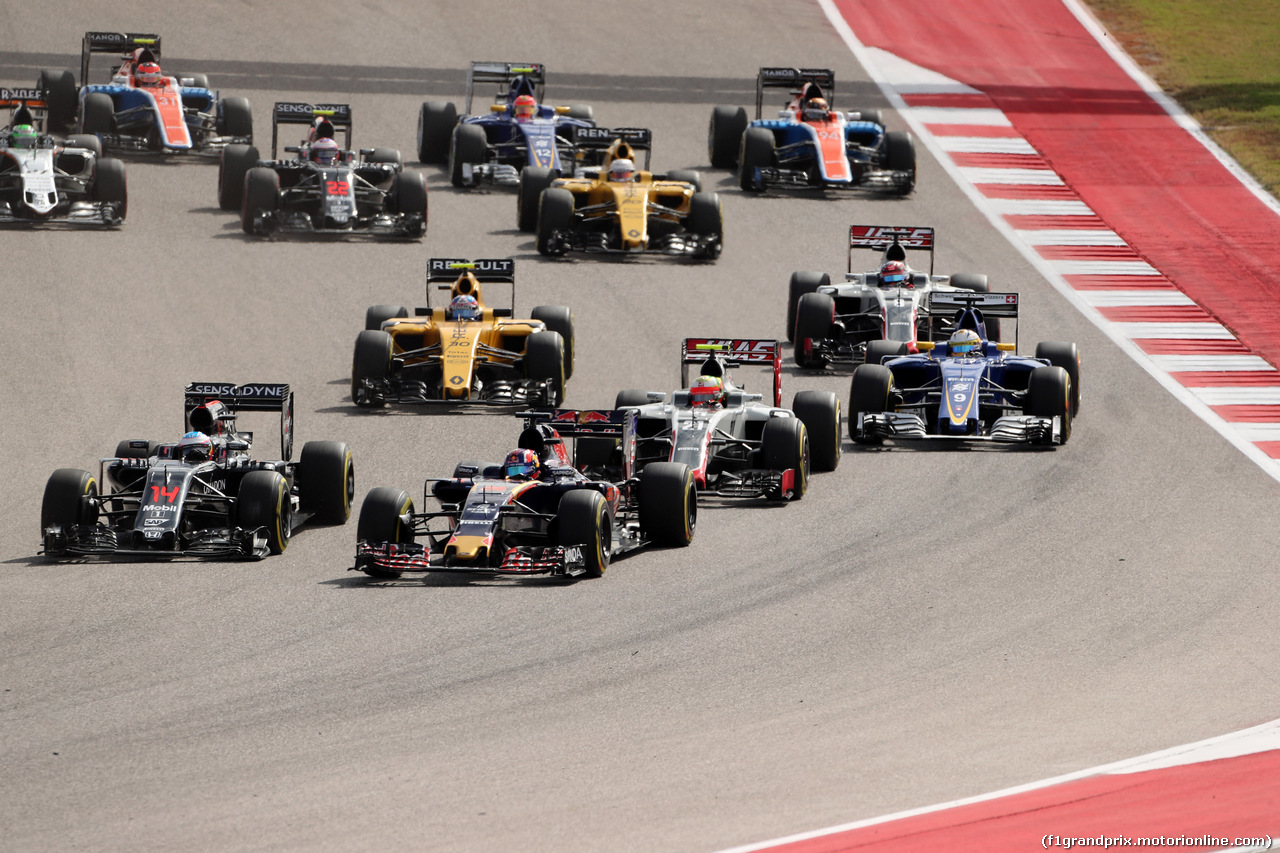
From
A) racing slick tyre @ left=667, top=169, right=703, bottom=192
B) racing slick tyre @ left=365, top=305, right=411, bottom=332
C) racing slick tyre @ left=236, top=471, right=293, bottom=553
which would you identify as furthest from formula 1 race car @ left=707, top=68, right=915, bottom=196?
racing slick tyre @ left=236, top=471, right=293, bottom=553

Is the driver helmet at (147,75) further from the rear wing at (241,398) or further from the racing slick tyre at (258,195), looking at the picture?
the rear wing at (241,398)

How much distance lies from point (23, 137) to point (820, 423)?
20.0m

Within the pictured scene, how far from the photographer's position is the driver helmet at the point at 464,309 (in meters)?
30.6

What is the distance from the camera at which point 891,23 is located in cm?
5844

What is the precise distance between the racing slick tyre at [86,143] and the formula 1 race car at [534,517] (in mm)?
20446

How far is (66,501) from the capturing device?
72.9 ft

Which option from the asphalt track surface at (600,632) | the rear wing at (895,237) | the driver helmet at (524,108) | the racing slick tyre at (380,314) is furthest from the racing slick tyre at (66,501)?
the driver helmet at (524,108)

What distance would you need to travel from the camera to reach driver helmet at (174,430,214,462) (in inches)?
897

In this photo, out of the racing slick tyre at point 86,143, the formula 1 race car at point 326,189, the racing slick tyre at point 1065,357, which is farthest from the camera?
the racing slick tyre at point 86,143

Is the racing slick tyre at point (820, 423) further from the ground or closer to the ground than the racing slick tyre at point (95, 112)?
closer to the ground

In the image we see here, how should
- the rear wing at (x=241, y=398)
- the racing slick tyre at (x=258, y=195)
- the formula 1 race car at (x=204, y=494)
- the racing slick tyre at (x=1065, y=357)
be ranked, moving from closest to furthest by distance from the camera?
the formula 1 race car at (x=204, y=494) → the rear wing at (x=241, y=398) → the racing slick tyre at (x=1065, y=357) → the racing slick tyre at (x=258, y=195)

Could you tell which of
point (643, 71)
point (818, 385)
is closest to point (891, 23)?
point (643, 71)

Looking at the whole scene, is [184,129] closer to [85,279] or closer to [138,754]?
[85,279]

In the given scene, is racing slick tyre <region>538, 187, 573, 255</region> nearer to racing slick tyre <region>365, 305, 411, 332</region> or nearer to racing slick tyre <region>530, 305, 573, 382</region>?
racing slick tyre <region>530, 305, 573, 382</region>
